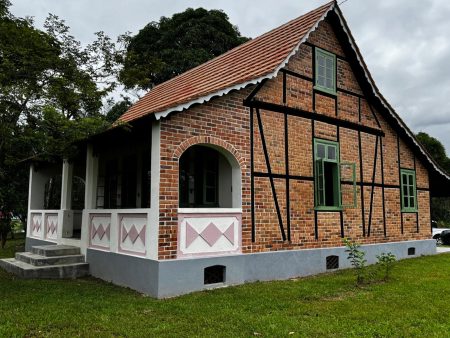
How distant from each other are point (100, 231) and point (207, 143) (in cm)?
333

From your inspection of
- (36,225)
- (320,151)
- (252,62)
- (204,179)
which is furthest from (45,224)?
(320,151)

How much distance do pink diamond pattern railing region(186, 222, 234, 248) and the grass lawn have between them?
95 cm

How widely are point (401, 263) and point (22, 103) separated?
1008 centimetres

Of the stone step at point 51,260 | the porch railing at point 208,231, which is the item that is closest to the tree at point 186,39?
the stone step at point 51,260

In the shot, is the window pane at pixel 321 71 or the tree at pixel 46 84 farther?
the window pane at pixel 321 71

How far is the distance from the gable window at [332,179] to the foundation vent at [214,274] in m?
3.15

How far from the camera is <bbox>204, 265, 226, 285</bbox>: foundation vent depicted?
7.89 m

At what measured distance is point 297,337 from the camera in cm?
487

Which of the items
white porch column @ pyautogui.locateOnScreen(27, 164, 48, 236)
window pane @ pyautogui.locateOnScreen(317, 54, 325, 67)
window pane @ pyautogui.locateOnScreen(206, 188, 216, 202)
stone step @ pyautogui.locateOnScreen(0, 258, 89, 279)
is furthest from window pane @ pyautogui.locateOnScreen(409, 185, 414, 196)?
white porch column @ pyautogui.locateOnScreen(27, 164, 48, 236)

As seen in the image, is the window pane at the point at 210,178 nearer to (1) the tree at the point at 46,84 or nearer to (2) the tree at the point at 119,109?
(1) the tree at the point at 46,84

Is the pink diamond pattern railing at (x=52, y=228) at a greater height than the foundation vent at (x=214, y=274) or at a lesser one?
greater

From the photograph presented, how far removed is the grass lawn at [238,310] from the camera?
516 cm

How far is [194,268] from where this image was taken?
751 cm

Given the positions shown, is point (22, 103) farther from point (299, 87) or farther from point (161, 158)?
point (299, 87)
